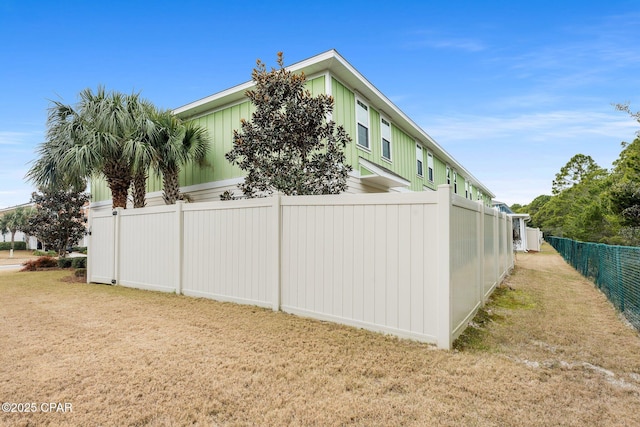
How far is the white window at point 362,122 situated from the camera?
930 cm

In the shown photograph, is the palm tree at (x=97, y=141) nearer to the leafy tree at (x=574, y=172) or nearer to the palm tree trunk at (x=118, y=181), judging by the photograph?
the palm tree trunk at (x=118, y=181)

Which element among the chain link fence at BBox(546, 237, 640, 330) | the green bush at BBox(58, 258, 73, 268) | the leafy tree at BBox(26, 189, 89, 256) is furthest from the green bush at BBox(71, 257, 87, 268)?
the chain link fence at BBox(546, 237, 640, 330)

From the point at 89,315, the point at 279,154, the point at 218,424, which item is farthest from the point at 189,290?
the point at 218,424

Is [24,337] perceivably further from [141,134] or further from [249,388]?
[141,134]

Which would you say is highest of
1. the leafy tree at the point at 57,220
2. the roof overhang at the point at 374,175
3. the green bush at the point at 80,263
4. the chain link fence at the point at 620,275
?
the roof overhang at the point at 374,175

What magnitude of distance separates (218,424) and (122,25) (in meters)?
11.0

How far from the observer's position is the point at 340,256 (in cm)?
445

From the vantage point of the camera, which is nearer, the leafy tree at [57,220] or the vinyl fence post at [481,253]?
the vinyl fence post at [481,253]

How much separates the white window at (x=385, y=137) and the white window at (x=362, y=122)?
1146 millimetres

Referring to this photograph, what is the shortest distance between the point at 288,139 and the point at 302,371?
470 centimetres

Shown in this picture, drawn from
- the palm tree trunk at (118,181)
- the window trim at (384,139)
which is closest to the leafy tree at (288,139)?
the window trim at (384,139)

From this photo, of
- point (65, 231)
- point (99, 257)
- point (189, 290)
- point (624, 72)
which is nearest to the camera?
point (189, 290)

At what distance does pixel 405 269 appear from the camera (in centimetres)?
388

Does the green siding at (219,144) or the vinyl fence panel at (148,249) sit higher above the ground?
the green siding at (219,144)
